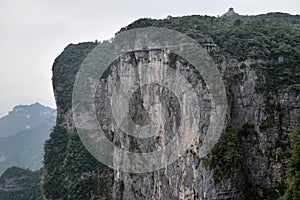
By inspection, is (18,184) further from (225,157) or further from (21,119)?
(21,119)

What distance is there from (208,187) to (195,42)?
5.57 meters

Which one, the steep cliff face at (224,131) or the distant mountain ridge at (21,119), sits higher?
the distant mountain ridge at (21,119)

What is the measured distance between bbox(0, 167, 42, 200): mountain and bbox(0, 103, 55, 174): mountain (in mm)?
22200

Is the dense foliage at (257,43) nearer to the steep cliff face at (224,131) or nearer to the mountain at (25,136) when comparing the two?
the steep cliff face at (224,131)

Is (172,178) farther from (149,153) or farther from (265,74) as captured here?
(265,74)

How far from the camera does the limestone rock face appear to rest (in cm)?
1495

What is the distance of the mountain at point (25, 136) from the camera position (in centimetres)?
7112

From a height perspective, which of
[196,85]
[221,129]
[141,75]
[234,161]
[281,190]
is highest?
[141,75]

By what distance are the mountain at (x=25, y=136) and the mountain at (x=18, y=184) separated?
2220cm

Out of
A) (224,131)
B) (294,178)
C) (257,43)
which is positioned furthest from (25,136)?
(294,178)

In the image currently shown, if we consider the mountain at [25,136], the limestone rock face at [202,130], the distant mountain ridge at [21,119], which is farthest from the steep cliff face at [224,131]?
the distant mountain ridge at [21,119]

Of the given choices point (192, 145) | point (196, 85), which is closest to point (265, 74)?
point (196, 85)

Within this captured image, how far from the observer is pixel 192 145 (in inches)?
643

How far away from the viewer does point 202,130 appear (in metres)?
15.8
